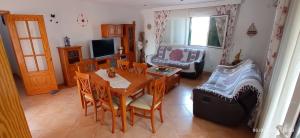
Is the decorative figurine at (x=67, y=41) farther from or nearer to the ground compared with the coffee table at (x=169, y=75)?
farther from the ground

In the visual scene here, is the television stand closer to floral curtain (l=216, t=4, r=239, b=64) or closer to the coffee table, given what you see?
the coffee table

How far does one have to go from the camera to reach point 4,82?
0.51 meters

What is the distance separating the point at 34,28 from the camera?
3324mm

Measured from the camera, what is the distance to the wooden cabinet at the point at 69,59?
373 centimetres

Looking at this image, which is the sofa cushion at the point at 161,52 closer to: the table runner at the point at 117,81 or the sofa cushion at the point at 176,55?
the sofa cushion at the point at 176,55

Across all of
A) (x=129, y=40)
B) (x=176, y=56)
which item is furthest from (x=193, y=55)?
(x=129, y=40)

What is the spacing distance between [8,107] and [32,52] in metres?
3.65

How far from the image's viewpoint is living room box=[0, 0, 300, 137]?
67.4 inches

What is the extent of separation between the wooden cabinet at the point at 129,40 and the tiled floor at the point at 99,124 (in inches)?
105

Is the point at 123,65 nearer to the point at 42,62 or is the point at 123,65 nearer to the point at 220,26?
the point at 42,62

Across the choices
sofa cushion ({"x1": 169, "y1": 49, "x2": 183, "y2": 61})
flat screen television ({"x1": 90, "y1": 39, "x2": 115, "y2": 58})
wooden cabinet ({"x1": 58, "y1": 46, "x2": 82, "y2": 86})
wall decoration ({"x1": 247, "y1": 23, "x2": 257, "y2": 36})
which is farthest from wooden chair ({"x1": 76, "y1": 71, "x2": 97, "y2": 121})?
wall decoration ({"x1": 247, "y1": 23, "x2": 257, "y2": 36})

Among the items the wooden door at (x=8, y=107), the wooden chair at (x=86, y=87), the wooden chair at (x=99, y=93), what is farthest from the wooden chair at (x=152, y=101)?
the wooden door at (x=8, y=107)

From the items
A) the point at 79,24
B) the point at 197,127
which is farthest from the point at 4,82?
the point at 79,24

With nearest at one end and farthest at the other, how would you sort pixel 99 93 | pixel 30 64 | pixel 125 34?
pixel 99 93 < pixel 30 64 < pixel 125 34
